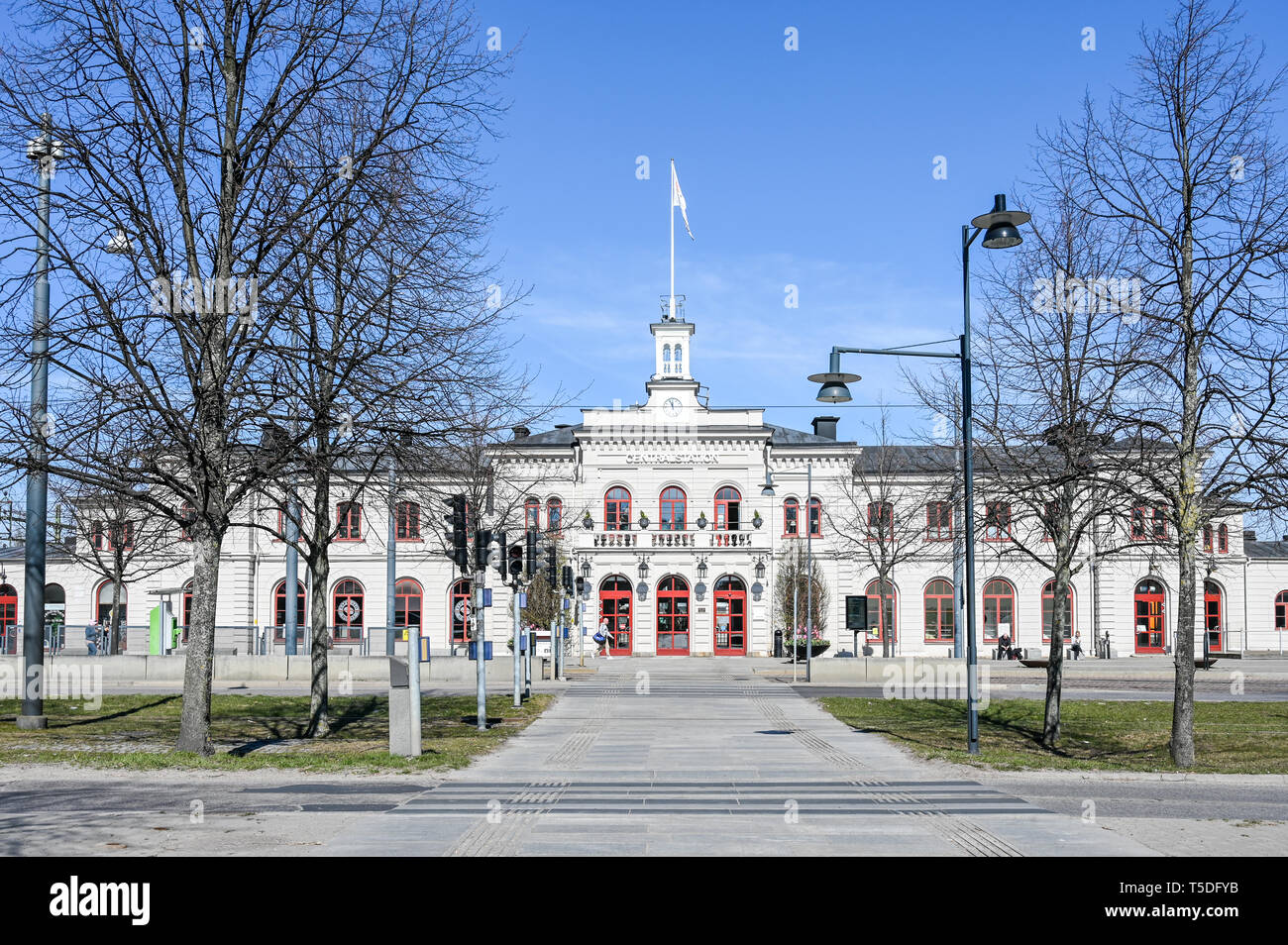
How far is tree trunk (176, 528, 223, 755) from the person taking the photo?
15.2 m

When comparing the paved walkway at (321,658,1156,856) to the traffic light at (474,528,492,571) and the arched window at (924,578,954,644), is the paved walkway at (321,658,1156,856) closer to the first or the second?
the traffic light at (474,528,492,571)

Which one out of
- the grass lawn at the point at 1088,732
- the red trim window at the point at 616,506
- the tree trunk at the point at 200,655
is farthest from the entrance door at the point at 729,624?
the tree trunk at the point at 200,655

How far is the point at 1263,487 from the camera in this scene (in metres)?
15.6

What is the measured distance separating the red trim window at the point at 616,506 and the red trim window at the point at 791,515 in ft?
26.1

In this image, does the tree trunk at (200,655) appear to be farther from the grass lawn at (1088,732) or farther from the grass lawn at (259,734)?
the grass lawn at (1088,732)

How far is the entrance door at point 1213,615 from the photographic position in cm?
5688

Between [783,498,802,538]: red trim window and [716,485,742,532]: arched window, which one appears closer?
[716,485,742,532]: arched window

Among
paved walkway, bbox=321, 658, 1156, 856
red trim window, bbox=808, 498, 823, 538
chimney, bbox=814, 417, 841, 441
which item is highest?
chimney, bbox=814, 417, 841, 441

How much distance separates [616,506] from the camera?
55.5m

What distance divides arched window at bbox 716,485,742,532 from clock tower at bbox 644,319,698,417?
16.4 ft

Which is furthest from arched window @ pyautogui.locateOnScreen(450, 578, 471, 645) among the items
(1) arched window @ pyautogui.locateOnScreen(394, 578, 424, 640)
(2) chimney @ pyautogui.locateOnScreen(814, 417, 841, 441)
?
(2) chimney @ pyautogui.locateOnScreen(814, 417, 841, 441)

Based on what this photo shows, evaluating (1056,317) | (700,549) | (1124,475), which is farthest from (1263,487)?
(700,549)

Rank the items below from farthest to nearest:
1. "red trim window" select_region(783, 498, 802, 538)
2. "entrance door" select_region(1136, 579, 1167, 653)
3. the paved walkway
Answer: "red trim window" select_region(783, 498, 802, 538)
"entrance door" select_region(1136, 579, 1167, 653)
the paved walkway
